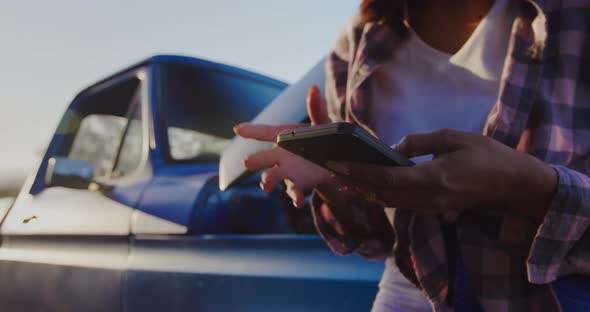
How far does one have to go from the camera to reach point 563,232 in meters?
0.85

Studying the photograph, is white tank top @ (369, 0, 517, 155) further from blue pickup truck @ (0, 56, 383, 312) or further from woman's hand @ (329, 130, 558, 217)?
blue pickup truck @ (0, 56, 383, 312)

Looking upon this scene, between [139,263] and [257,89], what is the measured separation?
4.08ft

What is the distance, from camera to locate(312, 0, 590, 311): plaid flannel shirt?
2.82ft

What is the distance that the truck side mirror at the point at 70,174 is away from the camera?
2.62 meters

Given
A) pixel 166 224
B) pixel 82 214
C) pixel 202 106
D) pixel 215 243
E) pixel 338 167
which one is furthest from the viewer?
pixel 202 106

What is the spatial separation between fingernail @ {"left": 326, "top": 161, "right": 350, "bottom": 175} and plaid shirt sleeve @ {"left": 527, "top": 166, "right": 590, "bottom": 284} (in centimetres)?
35

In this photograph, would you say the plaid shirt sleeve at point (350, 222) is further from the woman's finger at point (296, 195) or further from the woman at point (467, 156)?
the woman's finger at point (296, 195)

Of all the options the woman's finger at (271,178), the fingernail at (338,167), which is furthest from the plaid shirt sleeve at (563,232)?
the woman's finger at (271,178)

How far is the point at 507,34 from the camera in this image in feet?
3.48

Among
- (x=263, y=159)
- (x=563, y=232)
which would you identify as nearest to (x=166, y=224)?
(x=263, y=159)

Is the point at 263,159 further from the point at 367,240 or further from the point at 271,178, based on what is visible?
the point at 367,240

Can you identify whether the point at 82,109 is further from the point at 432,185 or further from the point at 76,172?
the point at 432,185

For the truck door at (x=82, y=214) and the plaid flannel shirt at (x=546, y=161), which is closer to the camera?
the plaid flannel shirt at (x=546, y=161)

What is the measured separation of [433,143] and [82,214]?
78.9 inches
